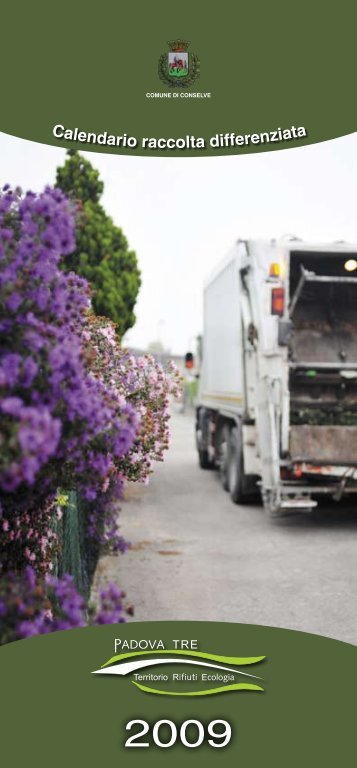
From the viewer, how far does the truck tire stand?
358 inches

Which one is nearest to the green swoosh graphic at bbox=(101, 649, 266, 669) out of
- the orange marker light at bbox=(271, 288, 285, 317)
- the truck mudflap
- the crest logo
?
the crest logo

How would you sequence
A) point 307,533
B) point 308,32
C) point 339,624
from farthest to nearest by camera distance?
point 307,533 < point 339,624 < point 308,32

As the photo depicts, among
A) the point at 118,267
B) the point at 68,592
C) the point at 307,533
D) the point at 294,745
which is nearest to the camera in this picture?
the point at 68,592

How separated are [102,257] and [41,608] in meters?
4.55

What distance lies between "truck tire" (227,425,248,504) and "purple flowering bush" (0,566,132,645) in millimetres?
6936

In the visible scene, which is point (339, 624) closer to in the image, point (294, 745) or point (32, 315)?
point (294, 745)

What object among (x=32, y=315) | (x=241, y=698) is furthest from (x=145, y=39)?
(x=241, y=698)

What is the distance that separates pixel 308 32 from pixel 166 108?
643mm

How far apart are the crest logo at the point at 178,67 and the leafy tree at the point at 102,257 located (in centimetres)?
166

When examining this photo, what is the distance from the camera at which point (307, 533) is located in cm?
764

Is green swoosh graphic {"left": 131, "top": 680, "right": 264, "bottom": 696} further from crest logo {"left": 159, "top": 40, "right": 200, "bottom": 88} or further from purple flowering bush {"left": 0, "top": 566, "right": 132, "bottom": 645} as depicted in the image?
crest logo {"left": 159, "top": 40, "right": 200, "bottom": 88}

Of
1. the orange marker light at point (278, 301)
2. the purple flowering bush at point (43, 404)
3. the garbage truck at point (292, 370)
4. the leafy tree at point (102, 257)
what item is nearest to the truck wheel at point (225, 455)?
the garbage truck at point (292, 370)

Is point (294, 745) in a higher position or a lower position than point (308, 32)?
lower

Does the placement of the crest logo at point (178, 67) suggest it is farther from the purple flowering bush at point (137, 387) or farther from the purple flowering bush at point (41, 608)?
the purple flowering bush at point (41, 608)
